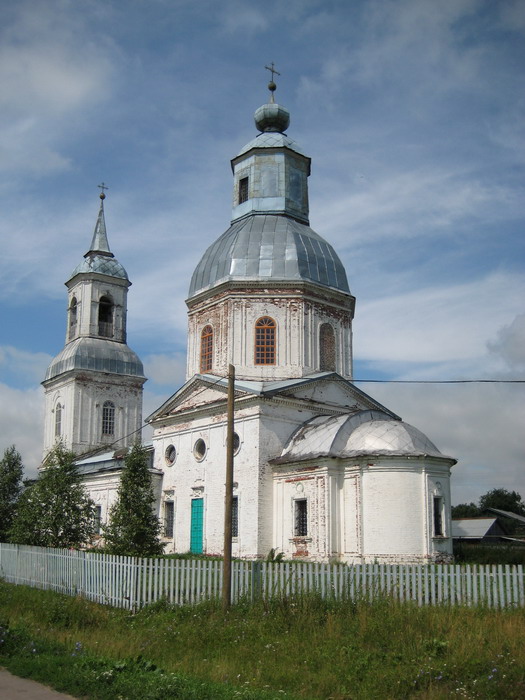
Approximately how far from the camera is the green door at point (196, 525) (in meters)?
23.9

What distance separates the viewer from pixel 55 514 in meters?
20.2

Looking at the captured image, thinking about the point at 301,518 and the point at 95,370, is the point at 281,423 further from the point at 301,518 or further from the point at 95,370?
the point at 95,370

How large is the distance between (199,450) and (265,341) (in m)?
4.39

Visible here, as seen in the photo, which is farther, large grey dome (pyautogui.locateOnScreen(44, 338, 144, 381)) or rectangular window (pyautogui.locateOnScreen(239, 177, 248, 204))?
large grey dome (pyautogui.locateOnScreen(44, 338, 144, 381))

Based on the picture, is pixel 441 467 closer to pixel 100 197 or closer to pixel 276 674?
pixel 276 674

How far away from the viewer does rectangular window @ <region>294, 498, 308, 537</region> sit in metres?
21.4

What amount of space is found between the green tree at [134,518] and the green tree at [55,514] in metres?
1.23

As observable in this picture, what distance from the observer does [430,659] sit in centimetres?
879

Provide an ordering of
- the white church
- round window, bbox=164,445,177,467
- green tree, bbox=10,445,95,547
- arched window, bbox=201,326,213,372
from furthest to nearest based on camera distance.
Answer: arched window, bbox=201,326,213,372 → round window, bbox=164,445,177,467 → the white church → green tree, bbox=10,445,95,547

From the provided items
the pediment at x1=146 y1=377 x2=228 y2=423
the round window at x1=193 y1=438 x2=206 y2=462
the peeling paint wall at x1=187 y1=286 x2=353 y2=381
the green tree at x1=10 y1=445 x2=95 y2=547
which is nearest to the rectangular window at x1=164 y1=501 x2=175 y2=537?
the round window at x1=193 y1=438 x2=206 y2=462

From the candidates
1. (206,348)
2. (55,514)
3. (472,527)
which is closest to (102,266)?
(206,348)

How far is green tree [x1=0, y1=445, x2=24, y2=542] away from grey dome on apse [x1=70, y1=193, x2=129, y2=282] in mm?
14561

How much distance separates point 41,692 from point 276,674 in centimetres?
279

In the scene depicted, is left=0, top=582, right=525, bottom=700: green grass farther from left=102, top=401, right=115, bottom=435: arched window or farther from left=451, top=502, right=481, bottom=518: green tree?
left=451, top=502, right=481, bottom=518: green tree
